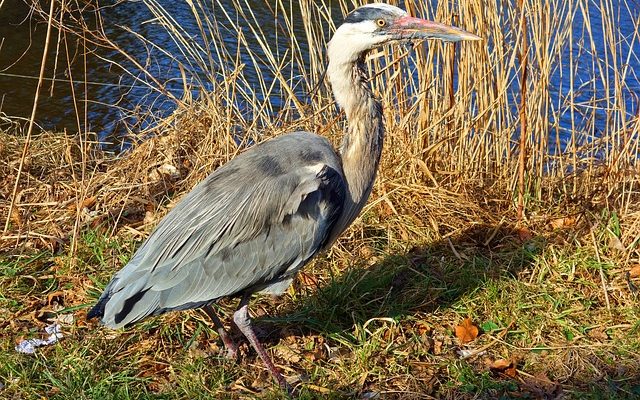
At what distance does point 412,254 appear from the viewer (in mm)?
4629

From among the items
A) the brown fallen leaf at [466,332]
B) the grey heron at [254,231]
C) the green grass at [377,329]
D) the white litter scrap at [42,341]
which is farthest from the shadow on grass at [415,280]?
the white litter scrap at [42,341]

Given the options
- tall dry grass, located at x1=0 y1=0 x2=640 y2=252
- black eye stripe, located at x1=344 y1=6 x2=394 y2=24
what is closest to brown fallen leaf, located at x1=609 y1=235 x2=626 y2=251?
tall dry grass, located at x1=0 y1=0 x2=640 y2=252

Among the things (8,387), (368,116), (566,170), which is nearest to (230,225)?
(368,116)

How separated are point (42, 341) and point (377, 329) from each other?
62.3 inches

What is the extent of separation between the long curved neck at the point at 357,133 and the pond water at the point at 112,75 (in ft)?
9.72

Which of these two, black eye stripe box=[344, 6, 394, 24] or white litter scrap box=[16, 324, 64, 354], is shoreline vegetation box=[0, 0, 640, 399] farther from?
black eye stripe box=[344, 6, 394, 24]

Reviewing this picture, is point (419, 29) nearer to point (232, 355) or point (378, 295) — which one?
point (378, 295)

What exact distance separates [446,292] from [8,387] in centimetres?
213

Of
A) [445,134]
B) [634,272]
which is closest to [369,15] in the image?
[445,134]

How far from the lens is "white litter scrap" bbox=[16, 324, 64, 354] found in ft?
12.7

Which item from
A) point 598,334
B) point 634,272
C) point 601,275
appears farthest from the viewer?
point 634,272

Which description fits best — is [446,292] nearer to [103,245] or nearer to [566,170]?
[566,170]

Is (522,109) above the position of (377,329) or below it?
above

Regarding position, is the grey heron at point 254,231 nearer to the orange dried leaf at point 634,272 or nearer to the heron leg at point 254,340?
the heron leg at point 254,340
